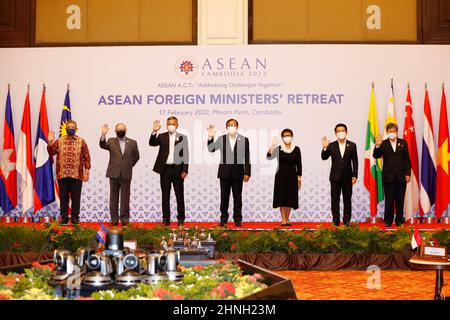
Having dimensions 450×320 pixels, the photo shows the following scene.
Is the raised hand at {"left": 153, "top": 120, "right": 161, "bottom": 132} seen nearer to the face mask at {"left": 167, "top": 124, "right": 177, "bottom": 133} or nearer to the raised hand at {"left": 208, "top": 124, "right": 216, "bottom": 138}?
the face mask at {"left": 167, "top": 124, "right": 177, "bottom": 133}

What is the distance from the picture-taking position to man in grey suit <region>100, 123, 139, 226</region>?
8211 mm

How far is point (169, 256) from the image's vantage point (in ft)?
9.36

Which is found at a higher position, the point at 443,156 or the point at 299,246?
the point at 443,156

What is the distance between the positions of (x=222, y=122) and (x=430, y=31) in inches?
138

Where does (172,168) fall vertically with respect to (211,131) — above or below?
below

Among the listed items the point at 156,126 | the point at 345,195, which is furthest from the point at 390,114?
the point at 156,126

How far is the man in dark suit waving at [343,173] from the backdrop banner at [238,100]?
681 mm

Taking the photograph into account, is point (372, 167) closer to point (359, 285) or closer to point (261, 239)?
point (261, 239)

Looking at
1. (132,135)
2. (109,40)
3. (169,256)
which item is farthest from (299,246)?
(109,40)

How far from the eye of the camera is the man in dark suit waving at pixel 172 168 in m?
8.12

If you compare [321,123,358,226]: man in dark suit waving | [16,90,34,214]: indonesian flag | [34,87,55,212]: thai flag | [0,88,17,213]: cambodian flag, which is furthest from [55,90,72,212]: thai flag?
[321,123,358,226]: man in dark suit waving

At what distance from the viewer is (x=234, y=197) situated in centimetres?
809

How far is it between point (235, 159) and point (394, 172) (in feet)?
6.97
